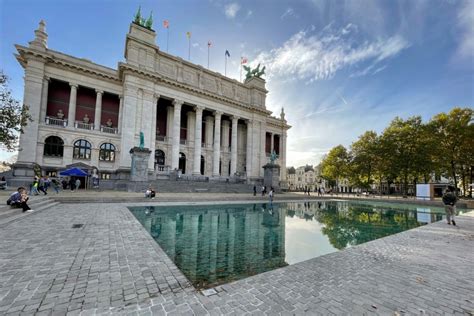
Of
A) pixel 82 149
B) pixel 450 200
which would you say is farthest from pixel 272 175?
pixel 82 149

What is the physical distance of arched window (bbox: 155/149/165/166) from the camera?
31688 millimetres

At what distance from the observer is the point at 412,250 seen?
5.98 meters

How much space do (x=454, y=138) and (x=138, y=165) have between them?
46.7 m

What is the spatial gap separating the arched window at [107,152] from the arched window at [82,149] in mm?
1308

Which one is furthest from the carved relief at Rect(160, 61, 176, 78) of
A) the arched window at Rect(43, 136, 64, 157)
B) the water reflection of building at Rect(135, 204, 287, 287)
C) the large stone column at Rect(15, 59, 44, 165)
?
the water reflection of building at Rect(135, 204, 287, 287)

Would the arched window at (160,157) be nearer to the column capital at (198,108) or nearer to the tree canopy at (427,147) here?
the column capital at (198,108)

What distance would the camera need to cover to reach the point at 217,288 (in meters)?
3.50

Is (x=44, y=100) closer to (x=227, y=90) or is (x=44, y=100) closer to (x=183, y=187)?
(x=183, y=187)

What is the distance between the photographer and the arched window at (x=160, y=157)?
3169 centimetres

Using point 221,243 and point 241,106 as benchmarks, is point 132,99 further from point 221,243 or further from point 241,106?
point 221,243

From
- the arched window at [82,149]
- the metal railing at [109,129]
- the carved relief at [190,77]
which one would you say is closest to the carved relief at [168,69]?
the carved relief at [190,77]

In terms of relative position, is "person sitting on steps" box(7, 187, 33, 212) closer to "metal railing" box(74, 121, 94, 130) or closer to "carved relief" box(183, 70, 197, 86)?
"metal railing" box(74, 121, 94, 130)

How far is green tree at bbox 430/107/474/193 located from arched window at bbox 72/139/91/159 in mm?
50930

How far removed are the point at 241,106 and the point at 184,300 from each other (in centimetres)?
3733
